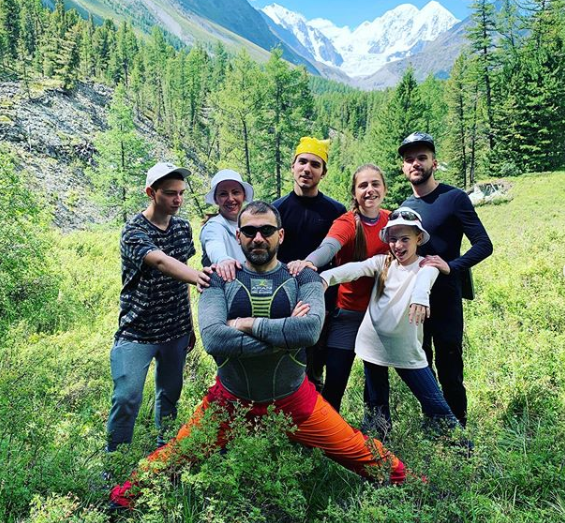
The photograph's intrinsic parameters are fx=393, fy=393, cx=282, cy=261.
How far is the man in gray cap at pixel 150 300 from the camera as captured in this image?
3309 millimetres

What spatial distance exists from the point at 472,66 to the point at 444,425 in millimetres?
43511

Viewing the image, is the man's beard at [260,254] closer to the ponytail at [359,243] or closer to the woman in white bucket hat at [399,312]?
the woman in white bucket hat at [399,312]

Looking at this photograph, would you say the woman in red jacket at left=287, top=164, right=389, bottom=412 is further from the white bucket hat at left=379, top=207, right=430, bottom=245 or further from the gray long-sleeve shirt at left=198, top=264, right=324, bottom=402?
the gray long-sleeve shirt at left=198, top=264, right=324, bottom=402

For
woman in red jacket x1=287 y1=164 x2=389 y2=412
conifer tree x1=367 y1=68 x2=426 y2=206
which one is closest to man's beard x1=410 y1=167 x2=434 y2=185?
woman in red jacket x1=287 y1=164 x2=389 y2=412

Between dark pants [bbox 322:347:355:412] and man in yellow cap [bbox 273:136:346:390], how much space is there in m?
0.45

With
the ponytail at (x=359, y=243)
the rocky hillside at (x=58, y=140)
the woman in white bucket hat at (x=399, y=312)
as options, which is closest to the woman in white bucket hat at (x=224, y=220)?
the woman in white bucket hat at (x=399, y=312)

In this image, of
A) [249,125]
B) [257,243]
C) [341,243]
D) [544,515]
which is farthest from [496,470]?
[249,125]

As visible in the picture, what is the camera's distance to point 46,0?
19938 centimetres

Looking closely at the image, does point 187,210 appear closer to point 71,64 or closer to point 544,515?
point 544,515

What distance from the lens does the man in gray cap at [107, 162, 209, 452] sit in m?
3.31

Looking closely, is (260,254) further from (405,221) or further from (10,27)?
(10,27)

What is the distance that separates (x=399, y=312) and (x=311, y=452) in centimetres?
133

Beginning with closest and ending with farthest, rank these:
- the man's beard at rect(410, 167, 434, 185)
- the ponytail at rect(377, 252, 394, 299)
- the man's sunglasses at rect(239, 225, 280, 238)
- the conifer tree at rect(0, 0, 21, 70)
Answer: the man's sunglasses at rect(239, 225, 280, 238) → the ponytail at rect(377, 252, 394, 299) → the man's beard at rect(410, 167, 434, 185) → the conifer tree at rect(0, 0, 21, 70)

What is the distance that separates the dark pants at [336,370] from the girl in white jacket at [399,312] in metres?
0.18
